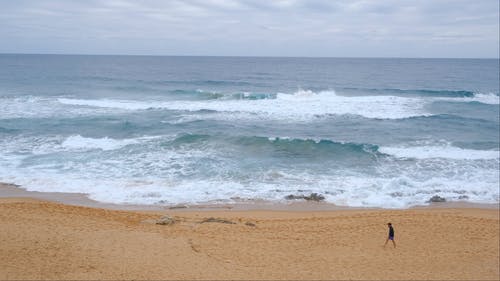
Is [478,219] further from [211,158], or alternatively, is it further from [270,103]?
[270,103]

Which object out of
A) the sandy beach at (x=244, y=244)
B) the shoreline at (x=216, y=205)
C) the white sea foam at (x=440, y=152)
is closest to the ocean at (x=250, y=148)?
the white sea foam at (x=440, y=152)

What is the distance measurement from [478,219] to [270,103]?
25530 mm

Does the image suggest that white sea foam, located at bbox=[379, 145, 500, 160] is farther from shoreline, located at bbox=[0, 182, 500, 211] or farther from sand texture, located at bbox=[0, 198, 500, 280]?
sand texture, located at bbox=[0, 198, 500, 280]

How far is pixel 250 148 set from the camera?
870 inches

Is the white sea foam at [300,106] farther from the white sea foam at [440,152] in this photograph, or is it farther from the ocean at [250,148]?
the white sea foam at [440,152]

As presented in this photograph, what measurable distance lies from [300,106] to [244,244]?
85.9ft

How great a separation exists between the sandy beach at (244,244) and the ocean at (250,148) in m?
A: 1.87

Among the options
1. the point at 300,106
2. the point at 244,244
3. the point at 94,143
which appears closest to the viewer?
the point at 244,244

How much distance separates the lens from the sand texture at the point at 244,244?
955 cm

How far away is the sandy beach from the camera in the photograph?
9.54 meters

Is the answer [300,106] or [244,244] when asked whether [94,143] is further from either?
[300,106]

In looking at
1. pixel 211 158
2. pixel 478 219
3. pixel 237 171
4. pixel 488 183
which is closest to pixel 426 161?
pixel 488 183

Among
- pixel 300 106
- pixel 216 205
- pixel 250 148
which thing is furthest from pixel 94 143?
pixel 300 106

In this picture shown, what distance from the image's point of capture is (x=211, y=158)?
2011 cm
